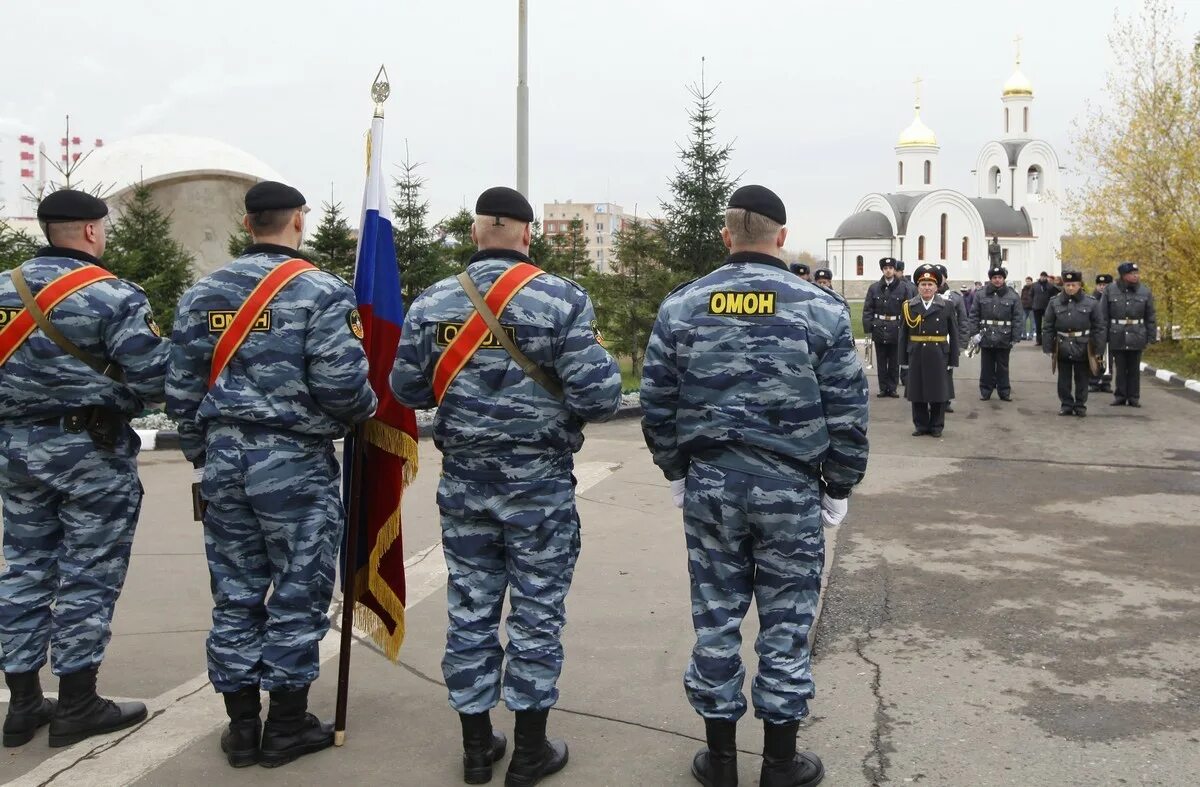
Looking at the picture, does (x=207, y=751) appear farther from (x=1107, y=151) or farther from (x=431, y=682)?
(x=1107, y=151)

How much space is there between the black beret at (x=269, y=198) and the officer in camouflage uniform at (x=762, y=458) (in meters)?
1.43

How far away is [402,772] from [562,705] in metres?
0.79

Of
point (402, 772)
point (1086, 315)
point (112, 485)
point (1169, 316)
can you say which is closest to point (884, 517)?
point (402, 772)

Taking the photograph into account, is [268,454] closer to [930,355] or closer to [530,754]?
[530,754]

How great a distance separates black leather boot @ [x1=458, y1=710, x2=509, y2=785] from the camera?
357cm

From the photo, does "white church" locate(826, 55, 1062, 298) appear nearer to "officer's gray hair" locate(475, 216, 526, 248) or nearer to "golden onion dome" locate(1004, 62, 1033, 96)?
"golden onion dome" locate(1004, 62, 1033, 96)

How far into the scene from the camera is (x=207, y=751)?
12.5 feet

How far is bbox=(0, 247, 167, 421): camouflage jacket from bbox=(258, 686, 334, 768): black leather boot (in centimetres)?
122

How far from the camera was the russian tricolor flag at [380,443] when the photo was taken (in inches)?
162

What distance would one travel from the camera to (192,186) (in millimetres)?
25781

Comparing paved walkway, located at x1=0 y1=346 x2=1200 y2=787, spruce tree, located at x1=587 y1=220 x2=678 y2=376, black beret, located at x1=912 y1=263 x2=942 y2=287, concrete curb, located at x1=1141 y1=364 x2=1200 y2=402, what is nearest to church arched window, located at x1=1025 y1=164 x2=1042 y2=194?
concrete curb, located at x1=1141 y1=364 x2=1200 y2=402

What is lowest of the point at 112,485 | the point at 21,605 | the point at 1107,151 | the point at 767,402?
the point at 21,605

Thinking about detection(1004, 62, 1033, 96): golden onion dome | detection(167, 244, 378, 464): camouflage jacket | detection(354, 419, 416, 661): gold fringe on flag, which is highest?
detection(1004, 62, 1033, 96): golden onion dome

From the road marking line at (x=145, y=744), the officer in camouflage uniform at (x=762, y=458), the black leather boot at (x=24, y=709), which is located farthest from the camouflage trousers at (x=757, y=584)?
the black leather boot at (x=24, y=709)
